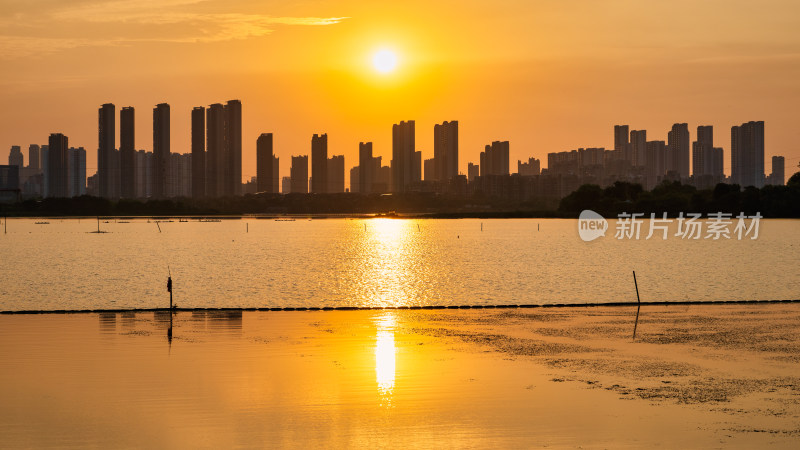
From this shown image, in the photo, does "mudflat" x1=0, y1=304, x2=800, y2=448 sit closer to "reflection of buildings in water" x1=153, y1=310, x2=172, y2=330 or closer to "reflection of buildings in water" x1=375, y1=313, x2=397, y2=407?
"reflection of buildings in water" x1=375, y1=313, x2=397, y2=407

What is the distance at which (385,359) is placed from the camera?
3591 centimetres

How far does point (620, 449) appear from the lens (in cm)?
2289

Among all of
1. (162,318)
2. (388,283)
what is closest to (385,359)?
(162,318)

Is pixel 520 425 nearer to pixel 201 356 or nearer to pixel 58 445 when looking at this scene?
pixel 58 445

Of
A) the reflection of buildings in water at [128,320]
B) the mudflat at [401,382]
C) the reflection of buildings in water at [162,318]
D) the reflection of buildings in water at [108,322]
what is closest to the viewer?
the mudflat at [401,382]

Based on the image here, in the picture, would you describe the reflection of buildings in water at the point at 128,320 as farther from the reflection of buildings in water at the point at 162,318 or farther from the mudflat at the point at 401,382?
the reflection of buildings in water at the point at 162,318

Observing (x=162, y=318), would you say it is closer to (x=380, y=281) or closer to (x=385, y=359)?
(x=385, y=359)

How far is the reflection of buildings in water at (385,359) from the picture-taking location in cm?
2977

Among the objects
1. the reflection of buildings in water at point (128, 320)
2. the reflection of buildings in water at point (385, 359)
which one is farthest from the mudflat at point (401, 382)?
the reflection of buildings in water at point (128, 320)

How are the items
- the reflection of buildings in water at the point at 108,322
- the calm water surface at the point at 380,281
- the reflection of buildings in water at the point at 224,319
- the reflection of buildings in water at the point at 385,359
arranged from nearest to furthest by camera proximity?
the reflection of buildings in water at the point at 385,359, the reflection of buildings in water at the point at 108,322, the reflection of buildings in water at the point at 224,319, the calm water surface at the point at 380,281

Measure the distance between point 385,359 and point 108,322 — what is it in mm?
18143

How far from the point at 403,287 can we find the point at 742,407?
2379 inches

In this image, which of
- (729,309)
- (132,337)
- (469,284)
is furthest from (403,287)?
(132,337)

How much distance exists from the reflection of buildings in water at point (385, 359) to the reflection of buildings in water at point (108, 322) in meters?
12.6
